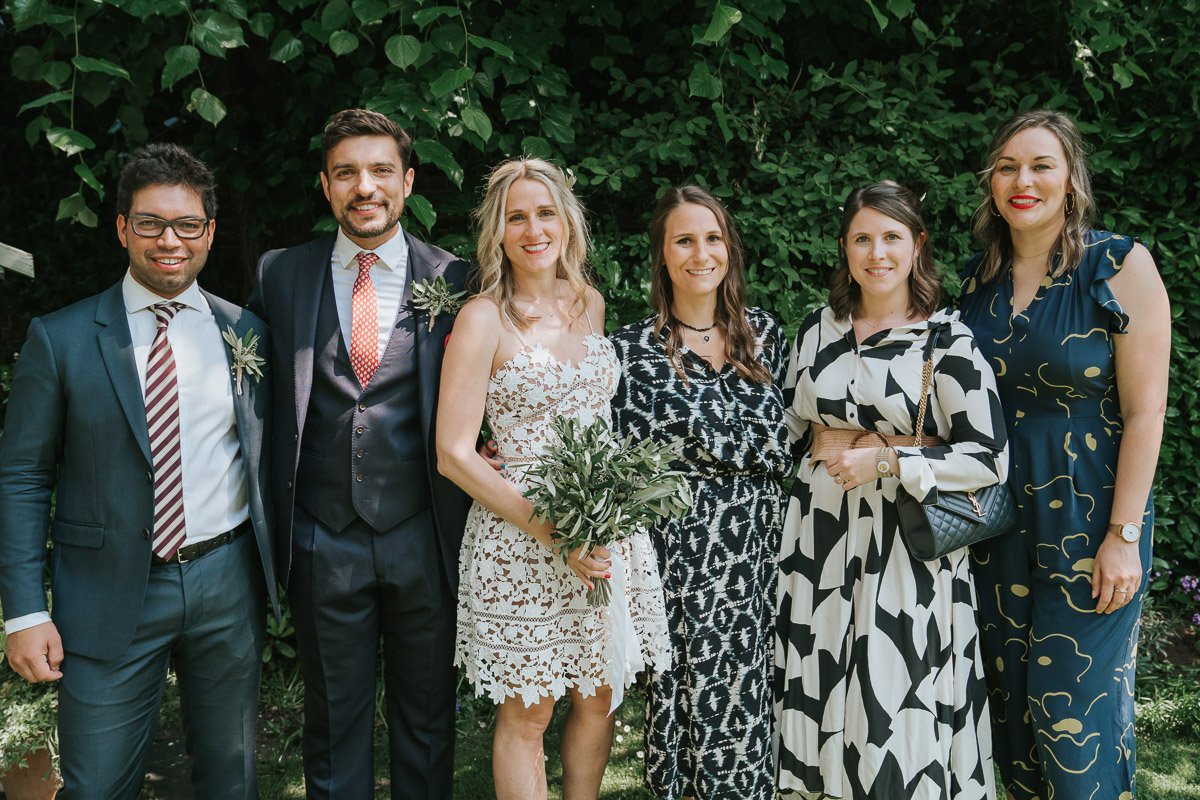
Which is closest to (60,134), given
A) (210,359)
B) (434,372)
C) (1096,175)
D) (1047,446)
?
(210,359)

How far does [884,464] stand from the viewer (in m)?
2.90

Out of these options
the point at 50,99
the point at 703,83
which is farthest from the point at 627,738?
the point at 50,99

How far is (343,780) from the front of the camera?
3.09m

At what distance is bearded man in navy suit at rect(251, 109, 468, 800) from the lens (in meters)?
2.94

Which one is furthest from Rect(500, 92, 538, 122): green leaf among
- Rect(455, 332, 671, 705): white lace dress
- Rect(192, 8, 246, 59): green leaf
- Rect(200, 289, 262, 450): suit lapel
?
Rect(200, 289, 262, 450): suit lapel

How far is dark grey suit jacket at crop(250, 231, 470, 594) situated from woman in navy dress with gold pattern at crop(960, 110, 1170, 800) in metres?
1.75

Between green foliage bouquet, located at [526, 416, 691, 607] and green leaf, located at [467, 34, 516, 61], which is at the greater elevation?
green leaf, located at [467, 34, 516, 61]

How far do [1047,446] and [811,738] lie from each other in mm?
1209

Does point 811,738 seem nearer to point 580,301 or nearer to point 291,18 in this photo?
point 580,301

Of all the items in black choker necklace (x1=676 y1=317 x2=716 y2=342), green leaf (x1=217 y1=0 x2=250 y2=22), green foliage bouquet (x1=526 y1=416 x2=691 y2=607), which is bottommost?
green foliage bouquet (x1=526 y1=416 x2=691 y2=607)

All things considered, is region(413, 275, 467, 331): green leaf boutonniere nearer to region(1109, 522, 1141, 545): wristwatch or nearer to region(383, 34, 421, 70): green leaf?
region(383, 34, 421, 70): green leaf

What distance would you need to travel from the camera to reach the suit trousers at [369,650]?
298 centimetres

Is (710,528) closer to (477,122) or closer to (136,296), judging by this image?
(477,122)

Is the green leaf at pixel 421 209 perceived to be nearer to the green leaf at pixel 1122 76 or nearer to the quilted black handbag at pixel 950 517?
the quilted black handbag at pixel 950 517
